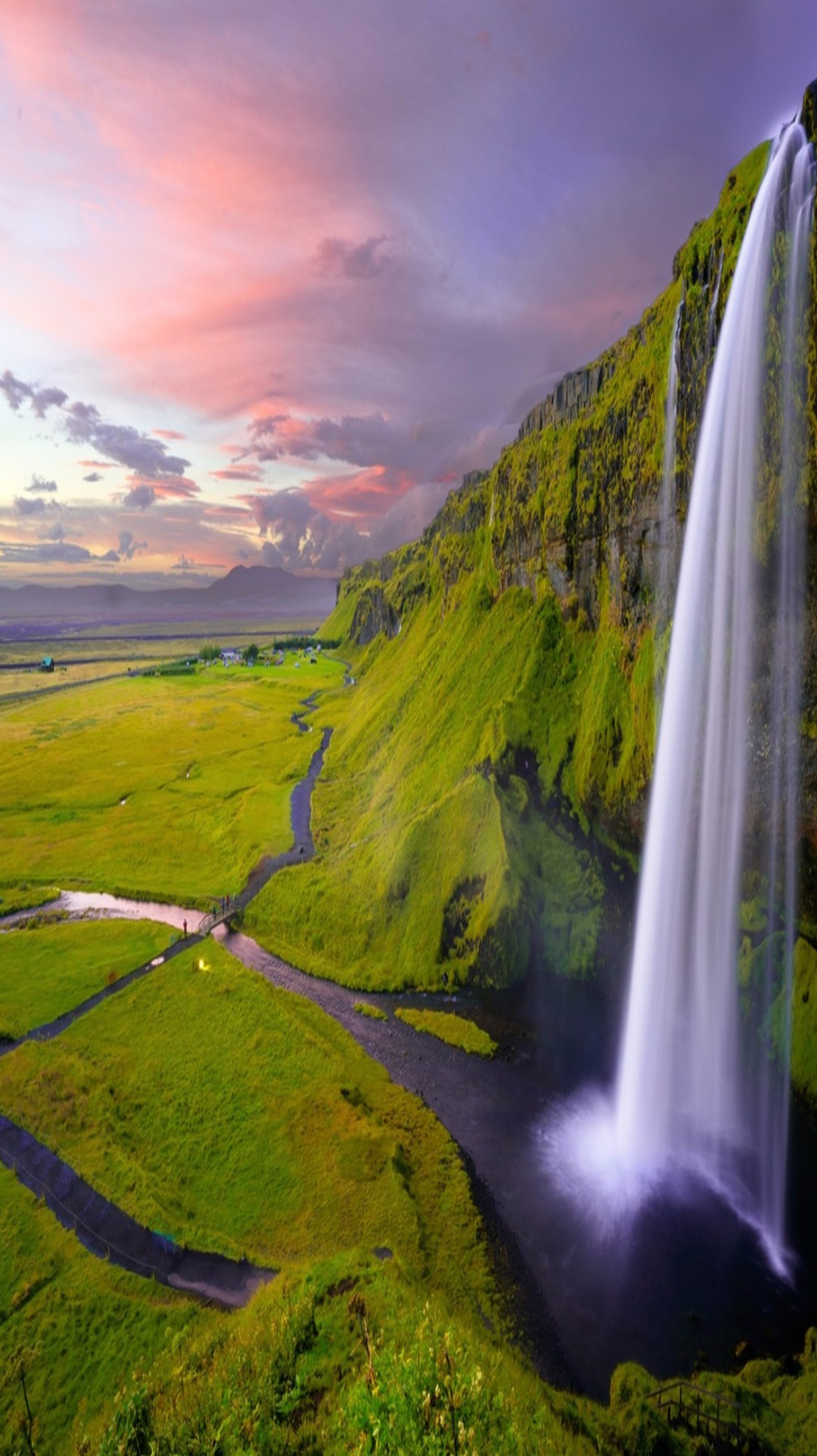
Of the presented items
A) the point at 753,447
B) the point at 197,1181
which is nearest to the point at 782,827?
the point at 753,447

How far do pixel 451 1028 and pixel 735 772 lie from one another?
82.6 feet

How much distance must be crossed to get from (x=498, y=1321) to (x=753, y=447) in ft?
134

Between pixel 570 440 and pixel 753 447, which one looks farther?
pixel 570 440

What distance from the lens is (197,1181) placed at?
3002cm

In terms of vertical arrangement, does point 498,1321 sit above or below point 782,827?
below

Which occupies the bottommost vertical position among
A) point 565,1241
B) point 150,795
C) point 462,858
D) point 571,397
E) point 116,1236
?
point 116,1236

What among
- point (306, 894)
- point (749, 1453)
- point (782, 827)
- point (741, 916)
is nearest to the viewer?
point (749, 1453)

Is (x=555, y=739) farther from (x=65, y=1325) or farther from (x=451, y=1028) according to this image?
(x=65, y=1325)

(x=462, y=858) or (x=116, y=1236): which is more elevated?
(x=462, y=858)

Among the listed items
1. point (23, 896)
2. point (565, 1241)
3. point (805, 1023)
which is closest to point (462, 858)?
point (805, 1023)

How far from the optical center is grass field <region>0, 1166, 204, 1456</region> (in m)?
21.0

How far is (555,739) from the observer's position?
5662cm

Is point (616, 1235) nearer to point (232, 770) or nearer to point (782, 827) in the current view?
point (782, 827)

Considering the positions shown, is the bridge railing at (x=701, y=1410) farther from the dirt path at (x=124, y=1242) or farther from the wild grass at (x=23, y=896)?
the wild grass at (x=23, y=896)
